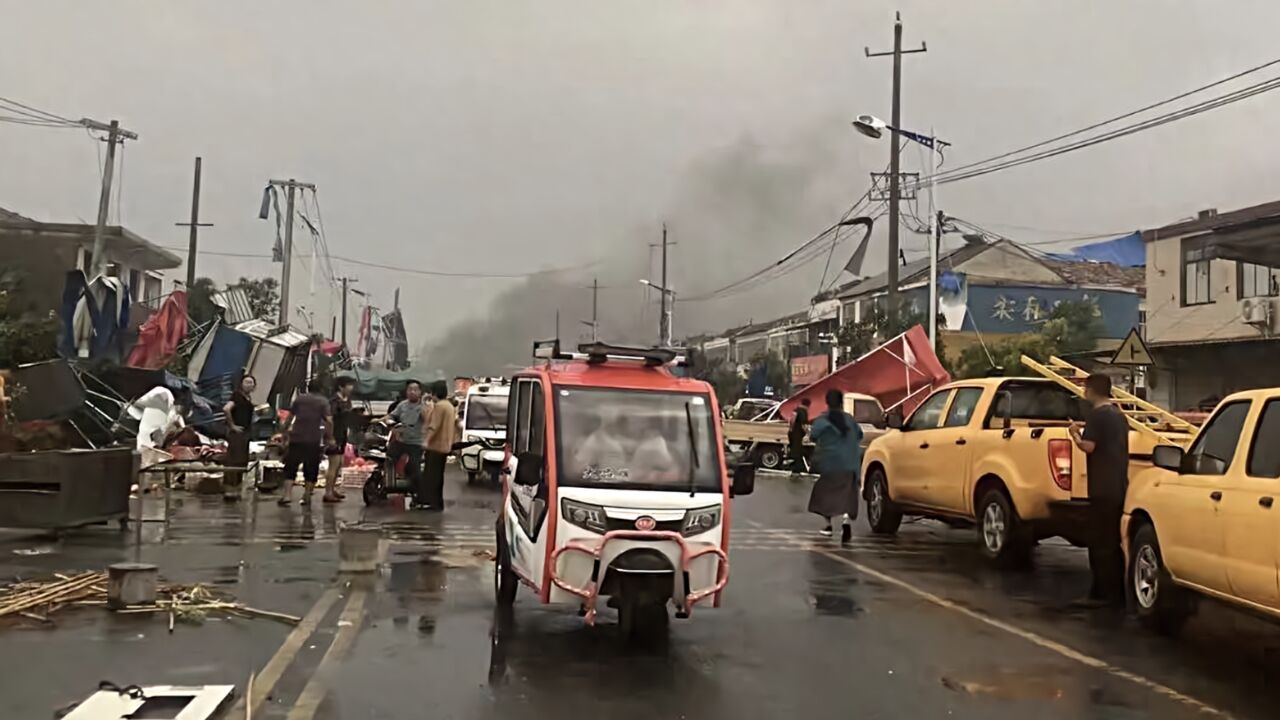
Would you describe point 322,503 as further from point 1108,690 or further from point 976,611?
point 1108,690

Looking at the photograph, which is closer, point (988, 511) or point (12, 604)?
point (12, 604)

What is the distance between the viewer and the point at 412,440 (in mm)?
16344

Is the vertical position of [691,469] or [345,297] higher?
[345,297]

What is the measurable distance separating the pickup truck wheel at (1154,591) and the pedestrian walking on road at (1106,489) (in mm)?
548

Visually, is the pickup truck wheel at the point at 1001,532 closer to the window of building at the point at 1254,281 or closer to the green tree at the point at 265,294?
the window of building at the point at 1254,281

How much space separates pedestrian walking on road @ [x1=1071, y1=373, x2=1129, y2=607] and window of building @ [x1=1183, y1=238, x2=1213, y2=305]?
18382 millimetres

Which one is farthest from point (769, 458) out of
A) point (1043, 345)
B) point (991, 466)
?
point (991, 466)

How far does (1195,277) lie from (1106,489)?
1936 cm

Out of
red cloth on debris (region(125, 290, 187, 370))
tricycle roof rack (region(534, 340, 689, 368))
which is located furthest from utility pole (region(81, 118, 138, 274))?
tricycle roof rack (region(534, 340, 689, 368))

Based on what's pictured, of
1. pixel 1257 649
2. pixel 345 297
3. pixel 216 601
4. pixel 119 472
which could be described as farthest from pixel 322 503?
pixel 345 297

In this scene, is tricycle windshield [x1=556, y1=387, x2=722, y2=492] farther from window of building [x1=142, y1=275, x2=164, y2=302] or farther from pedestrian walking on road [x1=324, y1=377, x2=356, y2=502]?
window of building [x1=142, y1=275, x2=164, y2=302]

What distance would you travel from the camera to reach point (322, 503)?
55.8 feet

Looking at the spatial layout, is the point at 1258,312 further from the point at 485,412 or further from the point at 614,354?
the point at 614,354

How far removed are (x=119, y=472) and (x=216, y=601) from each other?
15.6ft
